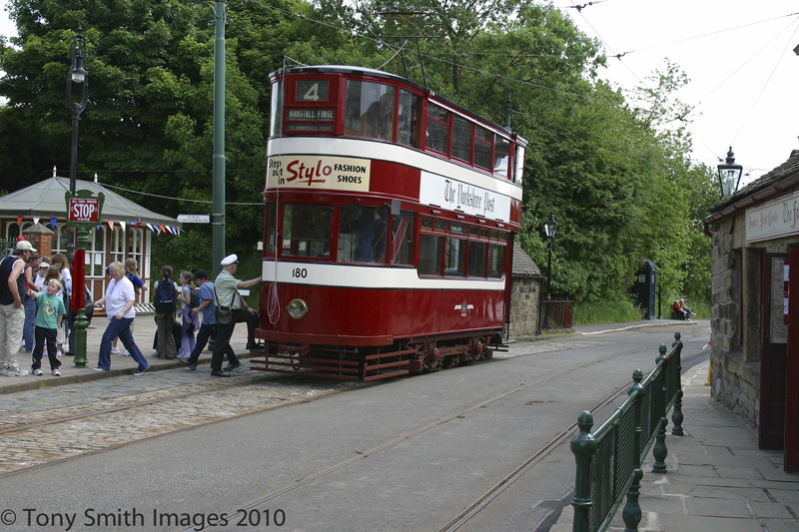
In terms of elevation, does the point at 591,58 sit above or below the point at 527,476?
above

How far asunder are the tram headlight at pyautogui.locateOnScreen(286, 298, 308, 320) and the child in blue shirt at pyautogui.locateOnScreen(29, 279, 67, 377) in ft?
11.4

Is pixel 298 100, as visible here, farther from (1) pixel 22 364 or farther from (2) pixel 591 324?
(2) pixel 591 324

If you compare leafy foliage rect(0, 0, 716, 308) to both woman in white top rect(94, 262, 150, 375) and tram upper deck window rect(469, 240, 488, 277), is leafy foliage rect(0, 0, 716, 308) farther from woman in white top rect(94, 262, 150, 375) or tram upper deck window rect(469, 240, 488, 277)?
woman in white top rect(94, 262, 150, 375)

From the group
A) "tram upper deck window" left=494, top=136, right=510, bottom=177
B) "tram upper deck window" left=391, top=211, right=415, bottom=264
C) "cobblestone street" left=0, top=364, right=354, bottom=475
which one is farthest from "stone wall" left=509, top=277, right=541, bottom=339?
"cobblestone street" left=0, top=364, right=354, bottom=475

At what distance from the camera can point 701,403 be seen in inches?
572

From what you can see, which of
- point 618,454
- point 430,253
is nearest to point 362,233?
point 430,253

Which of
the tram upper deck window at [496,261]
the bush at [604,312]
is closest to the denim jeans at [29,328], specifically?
the tram upper deck window at [496,261]

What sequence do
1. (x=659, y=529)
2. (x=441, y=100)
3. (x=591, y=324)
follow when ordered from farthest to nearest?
(x=591, y=324)
(x=441, y=100)
(x=659, y=529)

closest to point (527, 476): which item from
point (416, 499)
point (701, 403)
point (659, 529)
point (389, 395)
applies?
point (416, 499)

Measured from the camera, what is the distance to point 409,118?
50.8ft

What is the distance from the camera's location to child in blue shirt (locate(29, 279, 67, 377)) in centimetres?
1356

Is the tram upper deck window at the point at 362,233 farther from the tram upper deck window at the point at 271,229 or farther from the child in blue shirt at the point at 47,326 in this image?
the child in blue shirt at the point at 47,326

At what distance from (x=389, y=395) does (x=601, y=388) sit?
4.14 m

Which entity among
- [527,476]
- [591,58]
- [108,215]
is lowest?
Answer: [527,476]
